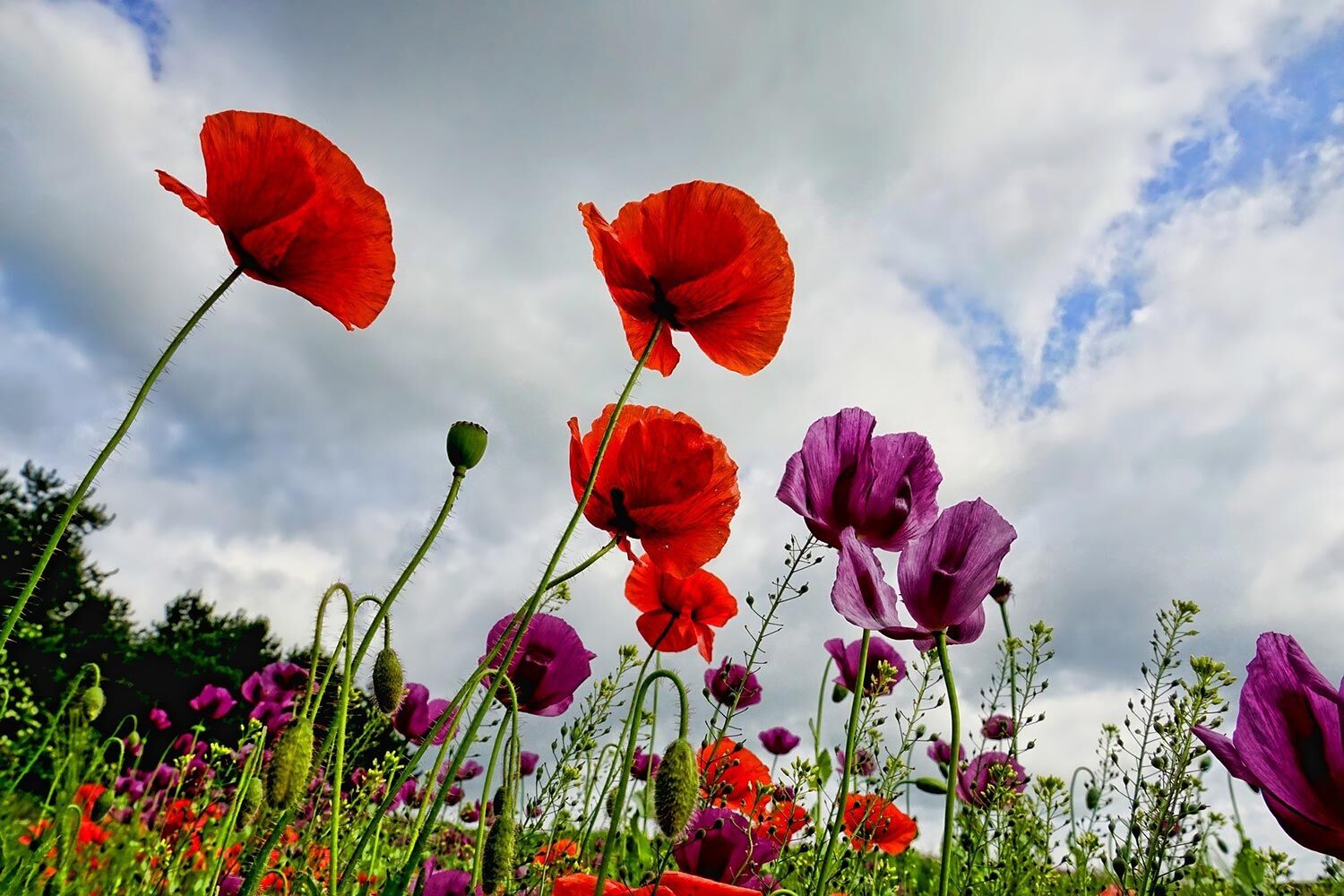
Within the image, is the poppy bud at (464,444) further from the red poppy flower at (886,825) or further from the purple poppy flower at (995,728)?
the purple poppy flower at (995,728)

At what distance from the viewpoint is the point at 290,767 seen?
1.46m

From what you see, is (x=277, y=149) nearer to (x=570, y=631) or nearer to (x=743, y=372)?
(x=743, y=372)

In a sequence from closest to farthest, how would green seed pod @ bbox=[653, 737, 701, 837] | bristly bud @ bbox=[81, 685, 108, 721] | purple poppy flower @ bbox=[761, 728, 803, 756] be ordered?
1. green seed pod @ bbox=[653, 737, 701, 837]
2. bristly bud @ bbox=[81, 685, 108, 721]
3. purple poppy flower @ bbox=[761, 728, 803, 756]

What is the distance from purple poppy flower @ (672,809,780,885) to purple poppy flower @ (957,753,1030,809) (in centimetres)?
67

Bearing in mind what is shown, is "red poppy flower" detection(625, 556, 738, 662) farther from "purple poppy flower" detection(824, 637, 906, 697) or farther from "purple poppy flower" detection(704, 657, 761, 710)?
"purple poppy flower" detection(824, 637, 906, 697)

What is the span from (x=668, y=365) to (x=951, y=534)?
750 mm

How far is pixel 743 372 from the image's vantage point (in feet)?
6.39

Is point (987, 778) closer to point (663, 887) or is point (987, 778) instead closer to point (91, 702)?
point (663, 887)

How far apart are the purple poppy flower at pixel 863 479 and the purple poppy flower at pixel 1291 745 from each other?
85cm

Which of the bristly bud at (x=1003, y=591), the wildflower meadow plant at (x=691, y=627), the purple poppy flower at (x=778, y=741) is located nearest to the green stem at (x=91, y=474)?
the wildflower meadow plant at (x=691, y=627)

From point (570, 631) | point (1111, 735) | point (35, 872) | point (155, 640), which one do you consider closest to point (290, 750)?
point (570, 631)

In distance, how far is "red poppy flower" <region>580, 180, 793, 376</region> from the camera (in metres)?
1.73

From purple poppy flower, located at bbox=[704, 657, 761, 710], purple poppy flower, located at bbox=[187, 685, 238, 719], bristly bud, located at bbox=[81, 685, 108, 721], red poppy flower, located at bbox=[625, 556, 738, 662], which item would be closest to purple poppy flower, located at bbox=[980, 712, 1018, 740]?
purple poppy flower, located at bbox=[704, 657, 761, 710]

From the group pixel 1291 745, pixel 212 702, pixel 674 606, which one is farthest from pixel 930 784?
pixel 212 702
